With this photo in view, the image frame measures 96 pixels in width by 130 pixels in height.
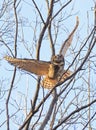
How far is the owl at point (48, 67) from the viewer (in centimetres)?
236

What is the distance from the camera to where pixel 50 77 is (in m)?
2.54

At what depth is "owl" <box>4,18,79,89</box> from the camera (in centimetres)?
236

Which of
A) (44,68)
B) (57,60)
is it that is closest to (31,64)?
(44,68)

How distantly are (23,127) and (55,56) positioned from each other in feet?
1.90

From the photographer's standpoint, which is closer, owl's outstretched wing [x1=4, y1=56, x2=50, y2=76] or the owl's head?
owl's outstretched wing [x1=4, y1=56, x2=50, y2=76]

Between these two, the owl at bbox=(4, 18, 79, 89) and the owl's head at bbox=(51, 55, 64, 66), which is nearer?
the owl at bbox=(4, 18, 79, 89)

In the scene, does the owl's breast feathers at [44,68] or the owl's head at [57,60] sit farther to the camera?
the owl's head at [57,60]

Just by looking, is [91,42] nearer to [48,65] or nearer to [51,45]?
[48,65]

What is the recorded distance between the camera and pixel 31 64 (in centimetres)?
239

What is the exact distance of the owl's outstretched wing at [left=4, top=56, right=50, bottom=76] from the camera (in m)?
2.35

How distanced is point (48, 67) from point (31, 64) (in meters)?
0.14

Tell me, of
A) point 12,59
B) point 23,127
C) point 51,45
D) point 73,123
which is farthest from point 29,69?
point 73,123

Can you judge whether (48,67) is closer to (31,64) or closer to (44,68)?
(44,68)

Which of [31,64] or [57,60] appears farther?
[57,60]
